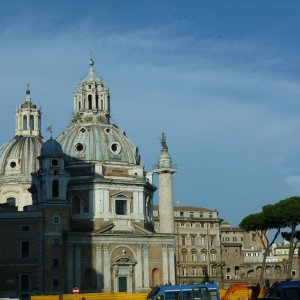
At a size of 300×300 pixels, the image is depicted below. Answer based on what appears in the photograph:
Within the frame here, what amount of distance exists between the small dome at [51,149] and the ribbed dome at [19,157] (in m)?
14.1

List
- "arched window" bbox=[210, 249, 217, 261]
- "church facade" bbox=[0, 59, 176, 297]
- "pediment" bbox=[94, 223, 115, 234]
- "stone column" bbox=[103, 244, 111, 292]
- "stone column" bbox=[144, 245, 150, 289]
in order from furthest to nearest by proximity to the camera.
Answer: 1. "arched window" bbox=[210, 249, 217, 261]
2. "stone column" bbox=[144, 245, 150, 289]
3. "pediment" bbox=[94, 223, 115, 234]
4. "stone column" bbox=[103, 244, 111, 292]
5. "church facade" bbox=[0, 59, 176, 297]

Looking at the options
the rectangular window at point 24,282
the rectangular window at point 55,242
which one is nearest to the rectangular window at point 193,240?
the rectangular window at point 55,242

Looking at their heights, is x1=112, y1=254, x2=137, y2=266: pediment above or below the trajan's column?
below

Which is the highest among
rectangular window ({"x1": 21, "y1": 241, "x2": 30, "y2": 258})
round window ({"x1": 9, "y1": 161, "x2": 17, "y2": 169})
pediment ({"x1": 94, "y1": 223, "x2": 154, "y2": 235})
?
round window ({"x1": 9, "y1": 161, "x2": 17, "y2": 169})

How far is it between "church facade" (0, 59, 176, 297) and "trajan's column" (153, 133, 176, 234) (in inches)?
4.4

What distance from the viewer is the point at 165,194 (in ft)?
267

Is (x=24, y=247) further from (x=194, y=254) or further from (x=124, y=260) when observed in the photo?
(x=194, y=254)

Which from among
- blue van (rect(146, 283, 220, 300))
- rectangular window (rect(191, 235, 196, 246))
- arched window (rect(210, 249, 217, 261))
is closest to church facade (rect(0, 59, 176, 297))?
rectangular window (rect(191, 235, 196, 246))

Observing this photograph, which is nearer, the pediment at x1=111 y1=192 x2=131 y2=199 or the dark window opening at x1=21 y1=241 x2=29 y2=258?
the dark window opening at x1=21 y1=241 x2=29 y2=258

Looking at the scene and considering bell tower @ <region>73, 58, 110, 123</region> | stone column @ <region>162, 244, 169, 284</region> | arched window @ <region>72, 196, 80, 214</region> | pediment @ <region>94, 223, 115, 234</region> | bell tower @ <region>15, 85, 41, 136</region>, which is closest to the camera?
pediment @ <region>94, 223, 115, 234</region>

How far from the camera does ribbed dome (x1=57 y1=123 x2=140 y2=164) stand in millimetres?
80562

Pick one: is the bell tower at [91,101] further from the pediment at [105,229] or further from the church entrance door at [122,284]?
the church entrance door at [122,284]

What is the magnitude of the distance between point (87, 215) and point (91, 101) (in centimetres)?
1560

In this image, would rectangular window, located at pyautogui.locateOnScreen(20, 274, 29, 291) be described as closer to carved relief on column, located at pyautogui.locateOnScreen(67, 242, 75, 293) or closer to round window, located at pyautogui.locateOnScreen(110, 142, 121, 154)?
carved relief on column, located at pyautogui.locateOnScreen(67, 242, 75, 293)
